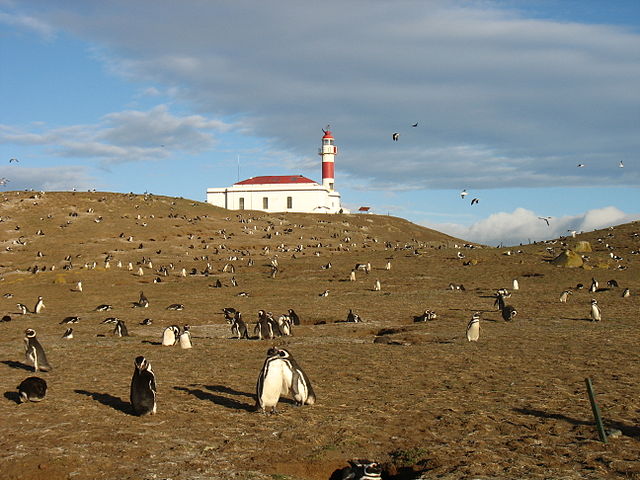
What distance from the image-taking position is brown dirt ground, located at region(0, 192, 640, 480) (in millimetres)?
9438

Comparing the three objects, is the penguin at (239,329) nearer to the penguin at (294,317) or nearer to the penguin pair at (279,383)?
the penguin at (294,317)

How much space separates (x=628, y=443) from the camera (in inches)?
381

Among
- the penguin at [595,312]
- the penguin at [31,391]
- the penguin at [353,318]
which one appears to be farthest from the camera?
the penguin at [353,318]

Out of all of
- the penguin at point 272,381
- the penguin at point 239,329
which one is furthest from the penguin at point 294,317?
the penguin at point 272,381

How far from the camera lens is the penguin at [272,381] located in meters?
12.0

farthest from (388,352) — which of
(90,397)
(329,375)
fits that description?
(90,397)

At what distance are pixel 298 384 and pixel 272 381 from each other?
64cm

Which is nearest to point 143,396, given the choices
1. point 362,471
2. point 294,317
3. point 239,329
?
point 362,471

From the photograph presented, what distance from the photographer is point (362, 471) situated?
27.9ft

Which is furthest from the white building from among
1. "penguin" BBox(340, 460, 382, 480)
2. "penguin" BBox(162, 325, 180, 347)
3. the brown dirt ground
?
"penguin" BBox(340, 460, 382, 480)

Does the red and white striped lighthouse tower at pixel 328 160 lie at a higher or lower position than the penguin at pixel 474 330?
higher

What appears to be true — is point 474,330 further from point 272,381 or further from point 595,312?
point 272,381

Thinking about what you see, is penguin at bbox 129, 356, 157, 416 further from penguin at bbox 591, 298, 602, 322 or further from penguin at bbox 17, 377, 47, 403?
penguin at bbox 591, 298, 602, 322

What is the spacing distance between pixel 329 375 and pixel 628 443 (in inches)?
A: 304
